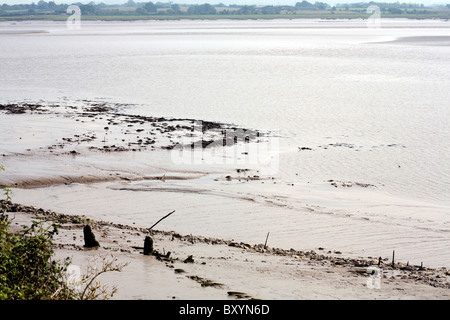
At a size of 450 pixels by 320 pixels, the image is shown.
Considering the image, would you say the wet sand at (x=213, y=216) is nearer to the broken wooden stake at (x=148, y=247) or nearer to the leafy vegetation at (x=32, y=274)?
the broken wooden stake at (x=148, y=247)

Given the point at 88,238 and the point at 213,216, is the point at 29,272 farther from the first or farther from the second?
the point at 213,216

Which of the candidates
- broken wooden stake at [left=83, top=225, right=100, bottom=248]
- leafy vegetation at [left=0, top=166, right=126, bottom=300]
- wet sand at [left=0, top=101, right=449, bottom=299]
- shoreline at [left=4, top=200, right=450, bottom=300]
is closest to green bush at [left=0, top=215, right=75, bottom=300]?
leafy vegetation at [left=0, top=166, right=126, bottom=300]

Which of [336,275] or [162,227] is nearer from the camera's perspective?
[336,275]

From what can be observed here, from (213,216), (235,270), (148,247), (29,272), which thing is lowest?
(213,216)

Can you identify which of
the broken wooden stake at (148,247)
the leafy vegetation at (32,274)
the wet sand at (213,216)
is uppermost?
the leafy vegetation at (32,274)

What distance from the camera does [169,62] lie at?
1906 inches

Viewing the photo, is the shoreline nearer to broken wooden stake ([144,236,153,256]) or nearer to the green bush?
broken wooden stake ([144,236,153,256])

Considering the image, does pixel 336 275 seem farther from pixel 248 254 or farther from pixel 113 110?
pixel 113 110

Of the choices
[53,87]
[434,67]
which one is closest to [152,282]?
[53,87]

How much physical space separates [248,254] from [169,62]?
39.2 m

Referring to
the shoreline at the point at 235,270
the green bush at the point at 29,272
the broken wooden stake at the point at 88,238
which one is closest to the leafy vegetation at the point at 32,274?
the green bush at the point at 29,272

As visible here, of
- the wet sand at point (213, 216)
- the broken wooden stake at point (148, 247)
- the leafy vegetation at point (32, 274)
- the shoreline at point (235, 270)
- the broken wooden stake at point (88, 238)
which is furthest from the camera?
the broken wooden stake at point (88, 238)

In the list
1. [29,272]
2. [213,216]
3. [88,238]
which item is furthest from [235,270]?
[213,216]

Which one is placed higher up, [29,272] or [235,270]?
[29,272]
